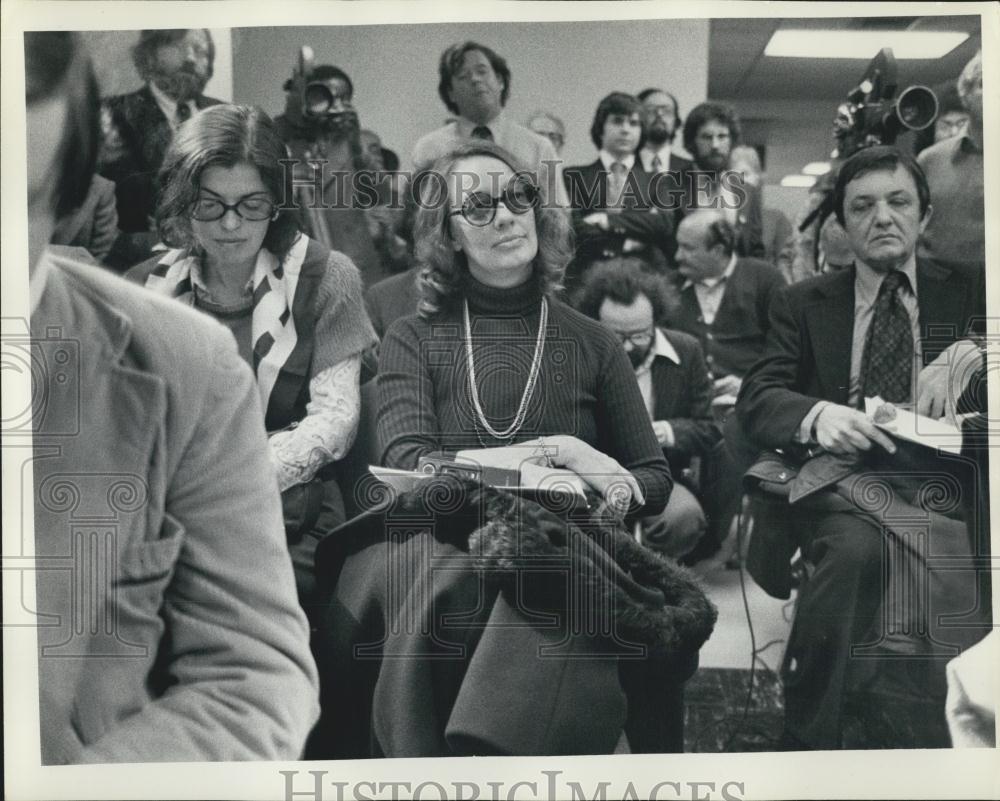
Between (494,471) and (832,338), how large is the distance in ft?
3.42

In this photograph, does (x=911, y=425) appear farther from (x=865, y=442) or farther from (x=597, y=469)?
(x=597, y=469)

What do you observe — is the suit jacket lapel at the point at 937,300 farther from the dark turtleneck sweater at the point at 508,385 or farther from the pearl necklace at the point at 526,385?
the pearl necklace at the point at 526,385

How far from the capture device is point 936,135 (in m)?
3.03

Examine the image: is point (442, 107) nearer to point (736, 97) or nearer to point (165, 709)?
point (736, 97)

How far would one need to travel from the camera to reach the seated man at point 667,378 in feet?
9.80

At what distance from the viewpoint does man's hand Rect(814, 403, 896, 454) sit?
9.89ft

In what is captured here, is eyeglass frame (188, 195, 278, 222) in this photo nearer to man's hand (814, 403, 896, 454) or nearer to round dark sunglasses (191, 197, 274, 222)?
round dark sunglasses (191, 197, 274, 222)

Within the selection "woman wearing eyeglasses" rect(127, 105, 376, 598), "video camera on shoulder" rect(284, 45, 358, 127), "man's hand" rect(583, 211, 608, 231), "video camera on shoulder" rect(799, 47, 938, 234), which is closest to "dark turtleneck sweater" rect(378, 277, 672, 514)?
"woman wearing eyeglasses" rect(127, 105, 376, 598)

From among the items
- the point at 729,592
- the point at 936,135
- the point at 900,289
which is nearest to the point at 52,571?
the point at 729,592

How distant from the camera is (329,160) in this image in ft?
9.73

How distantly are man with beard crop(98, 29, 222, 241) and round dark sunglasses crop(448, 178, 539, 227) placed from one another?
0.76 m

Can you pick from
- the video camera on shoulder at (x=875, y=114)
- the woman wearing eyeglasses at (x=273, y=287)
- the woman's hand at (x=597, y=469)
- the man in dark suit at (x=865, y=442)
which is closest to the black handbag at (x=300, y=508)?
the woman wearing eyeglasses at (x=273, y=287)

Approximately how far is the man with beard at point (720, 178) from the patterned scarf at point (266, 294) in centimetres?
113

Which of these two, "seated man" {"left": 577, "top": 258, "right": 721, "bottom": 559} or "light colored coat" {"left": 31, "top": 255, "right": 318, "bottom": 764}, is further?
"seated man" {"left": 577, "top": 258, "right": 721, "bottom": 559}
